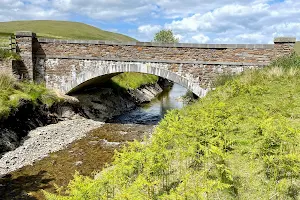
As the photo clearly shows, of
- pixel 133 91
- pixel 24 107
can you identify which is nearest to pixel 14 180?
pixel 24 107

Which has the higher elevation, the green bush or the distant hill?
the distant hill

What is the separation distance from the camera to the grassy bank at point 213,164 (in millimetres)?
5699

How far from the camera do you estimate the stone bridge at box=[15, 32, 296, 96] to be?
1811 cm

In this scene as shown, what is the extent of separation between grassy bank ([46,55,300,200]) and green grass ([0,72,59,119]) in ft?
33.1

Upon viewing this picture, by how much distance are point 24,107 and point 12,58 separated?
501cm

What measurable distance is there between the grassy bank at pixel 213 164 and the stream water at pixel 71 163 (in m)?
4.16

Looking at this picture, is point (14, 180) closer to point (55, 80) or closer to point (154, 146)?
point (154, 146)

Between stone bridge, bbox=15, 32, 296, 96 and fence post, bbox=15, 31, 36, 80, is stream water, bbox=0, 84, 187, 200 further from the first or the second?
fence post, bbox=15, 31, 36, 80

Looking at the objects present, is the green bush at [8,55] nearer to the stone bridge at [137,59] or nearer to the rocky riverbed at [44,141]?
the stone bridge at [137,59]

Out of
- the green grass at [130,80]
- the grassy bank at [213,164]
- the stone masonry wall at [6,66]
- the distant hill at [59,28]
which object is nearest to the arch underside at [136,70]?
the stone masonry wall at [6,66]

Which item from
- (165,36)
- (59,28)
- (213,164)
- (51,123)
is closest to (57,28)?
(59,28)

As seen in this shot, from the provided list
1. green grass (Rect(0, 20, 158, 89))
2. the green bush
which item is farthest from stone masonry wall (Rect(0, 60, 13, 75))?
green grass (Rect(0, 20, 158, 89))

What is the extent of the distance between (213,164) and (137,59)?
44.0 ft

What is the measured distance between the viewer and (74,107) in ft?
72.7
